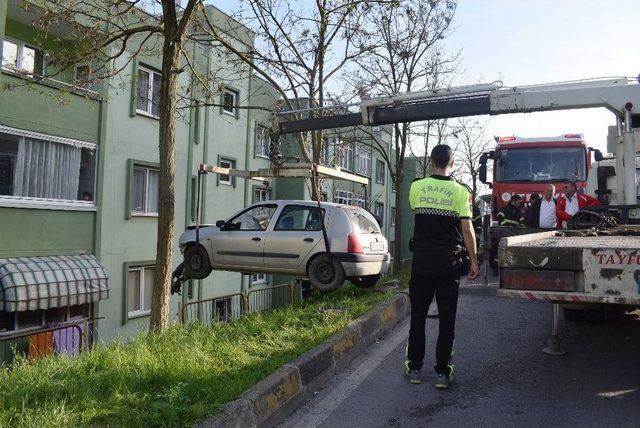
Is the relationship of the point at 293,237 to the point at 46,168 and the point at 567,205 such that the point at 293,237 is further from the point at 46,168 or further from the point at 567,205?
the point at 46,168

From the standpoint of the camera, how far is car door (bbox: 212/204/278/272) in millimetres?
9461

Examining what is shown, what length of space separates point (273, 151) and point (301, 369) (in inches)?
246

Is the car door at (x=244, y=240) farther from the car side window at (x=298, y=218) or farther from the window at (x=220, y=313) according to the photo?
the window at (x=220, y=313)

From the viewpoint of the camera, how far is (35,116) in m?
13.3

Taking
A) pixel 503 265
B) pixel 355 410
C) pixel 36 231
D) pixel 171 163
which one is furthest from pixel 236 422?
pixel 36 231

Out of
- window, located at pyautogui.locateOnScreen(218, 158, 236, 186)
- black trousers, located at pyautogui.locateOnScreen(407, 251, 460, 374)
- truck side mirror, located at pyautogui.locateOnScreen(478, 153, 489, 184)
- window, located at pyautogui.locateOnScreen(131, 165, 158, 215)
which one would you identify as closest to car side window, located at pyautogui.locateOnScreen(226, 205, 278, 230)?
truck side mirror, located at pyautogui.locateOnScreen(478, 153, 489, 184)

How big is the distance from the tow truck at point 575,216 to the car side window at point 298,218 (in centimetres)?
128

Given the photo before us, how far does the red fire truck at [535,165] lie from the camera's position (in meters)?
13.1

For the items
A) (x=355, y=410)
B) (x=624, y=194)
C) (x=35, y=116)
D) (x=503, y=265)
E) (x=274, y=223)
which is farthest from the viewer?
(x=35, y=116)

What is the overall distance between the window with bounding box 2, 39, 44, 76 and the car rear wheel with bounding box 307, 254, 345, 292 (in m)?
8.27

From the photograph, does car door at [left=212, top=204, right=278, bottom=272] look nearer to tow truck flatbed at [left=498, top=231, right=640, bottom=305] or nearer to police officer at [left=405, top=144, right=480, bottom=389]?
police officer at [left=405, top=144, right=480, bottom=389]

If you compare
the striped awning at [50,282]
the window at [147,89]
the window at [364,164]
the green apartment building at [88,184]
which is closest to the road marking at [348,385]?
the green apartment building at [88,184]

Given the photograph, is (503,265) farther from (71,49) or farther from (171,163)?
(71,49)

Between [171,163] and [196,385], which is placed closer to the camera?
[196,385]
